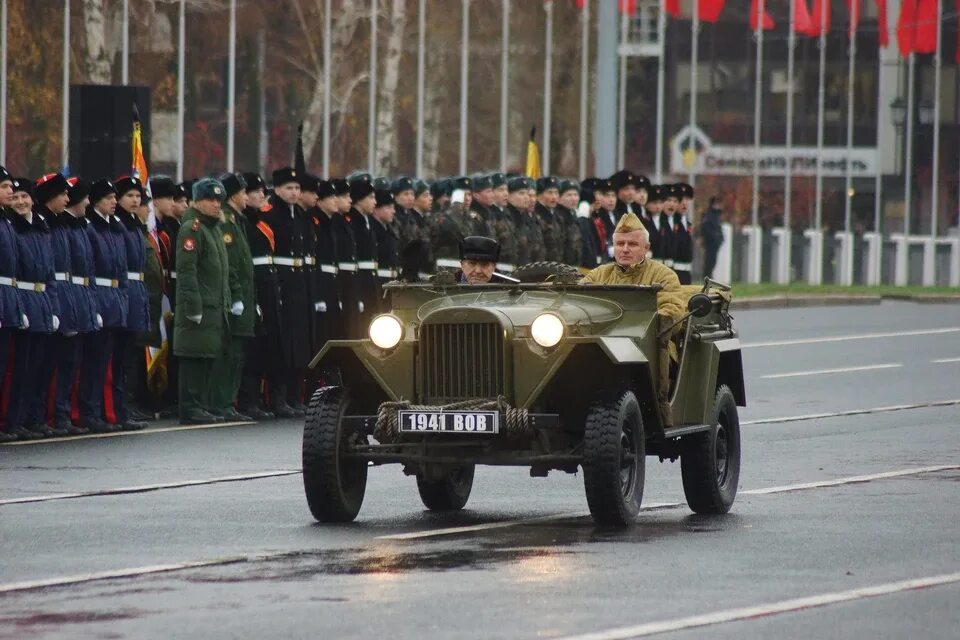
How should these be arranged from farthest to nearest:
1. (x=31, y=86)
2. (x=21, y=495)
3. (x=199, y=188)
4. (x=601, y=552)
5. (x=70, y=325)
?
1. (x=31, y=86)
2. (x=199, y=188)
3. (x=70, y=325)
4. (x=21, y=495)
5. (x=601, y=552)

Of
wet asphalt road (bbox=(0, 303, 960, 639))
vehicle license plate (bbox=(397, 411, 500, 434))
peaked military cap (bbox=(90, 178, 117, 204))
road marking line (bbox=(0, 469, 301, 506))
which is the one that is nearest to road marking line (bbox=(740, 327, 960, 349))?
wet asphalt road (bbox=(0, 303, 960, 639))

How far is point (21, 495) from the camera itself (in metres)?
14.2

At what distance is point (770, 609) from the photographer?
9641mm

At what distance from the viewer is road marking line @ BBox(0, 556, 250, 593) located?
404 inches

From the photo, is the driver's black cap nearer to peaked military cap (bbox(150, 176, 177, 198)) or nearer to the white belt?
the white belt

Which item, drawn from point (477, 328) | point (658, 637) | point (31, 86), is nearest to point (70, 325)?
point (477, 328)

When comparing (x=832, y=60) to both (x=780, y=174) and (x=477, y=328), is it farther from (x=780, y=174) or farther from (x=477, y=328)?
(x=477, y=328)

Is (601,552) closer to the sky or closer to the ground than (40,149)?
closer to the ground

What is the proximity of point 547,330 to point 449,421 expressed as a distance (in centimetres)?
74

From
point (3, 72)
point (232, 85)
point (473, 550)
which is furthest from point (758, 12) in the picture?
point (473, 550)

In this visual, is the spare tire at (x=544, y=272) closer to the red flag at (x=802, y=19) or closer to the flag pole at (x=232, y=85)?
the flag pole at (x=232, y=85)

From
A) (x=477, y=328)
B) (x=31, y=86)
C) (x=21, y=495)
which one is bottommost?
(x=21, y=495)

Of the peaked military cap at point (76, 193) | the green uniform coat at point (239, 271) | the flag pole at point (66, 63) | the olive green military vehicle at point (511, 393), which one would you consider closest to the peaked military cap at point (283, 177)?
the green uniform coat at point (239, 271)

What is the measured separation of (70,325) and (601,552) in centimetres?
808
